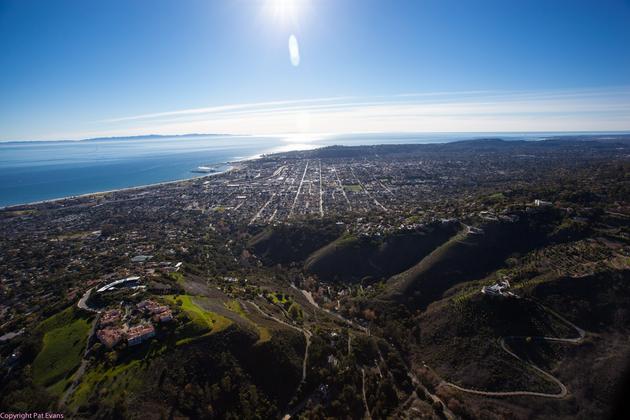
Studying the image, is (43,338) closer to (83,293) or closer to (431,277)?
(83,293)

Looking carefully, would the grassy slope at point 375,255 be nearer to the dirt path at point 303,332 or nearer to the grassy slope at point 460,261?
the grassy slope at point 460,261

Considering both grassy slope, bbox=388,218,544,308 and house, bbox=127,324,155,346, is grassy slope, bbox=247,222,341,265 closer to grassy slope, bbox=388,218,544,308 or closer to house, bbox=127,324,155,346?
grassy slope, bbox=388,218,544,308

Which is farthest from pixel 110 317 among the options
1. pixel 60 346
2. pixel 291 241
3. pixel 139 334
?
pixel 291 241

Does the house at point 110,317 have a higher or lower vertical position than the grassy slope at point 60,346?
higher

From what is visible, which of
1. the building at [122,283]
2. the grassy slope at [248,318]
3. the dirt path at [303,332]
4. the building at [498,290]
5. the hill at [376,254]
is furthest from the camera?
the hill at [376,254]

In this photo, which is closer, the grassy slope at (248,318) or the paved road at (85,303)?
the grassy slope at (248,318)

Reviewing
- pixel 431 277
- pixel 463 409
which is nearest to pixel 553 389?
pixel 463 409

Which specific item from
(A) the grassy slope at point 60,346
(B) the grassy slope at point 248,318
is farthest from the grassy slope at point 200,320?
(A) the grassy slope at point 60,346

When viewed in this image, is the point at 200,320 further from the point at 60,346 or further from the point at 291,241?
the point at 291,241

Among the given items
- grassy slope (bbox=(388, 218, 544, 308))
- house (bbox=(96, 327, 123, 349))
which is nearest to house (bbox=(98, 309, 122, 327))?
house (bbox=(96, 327, 123, 349))

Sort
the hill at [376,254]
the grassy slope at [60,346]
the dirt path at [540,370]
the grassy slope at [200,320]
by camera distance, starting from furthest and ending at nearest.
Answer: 1. the hill at [376,254]
2. the grassy slope at [200,320]
3. the dirt path at [540,370]
4. the grassy slope at [60,346]
